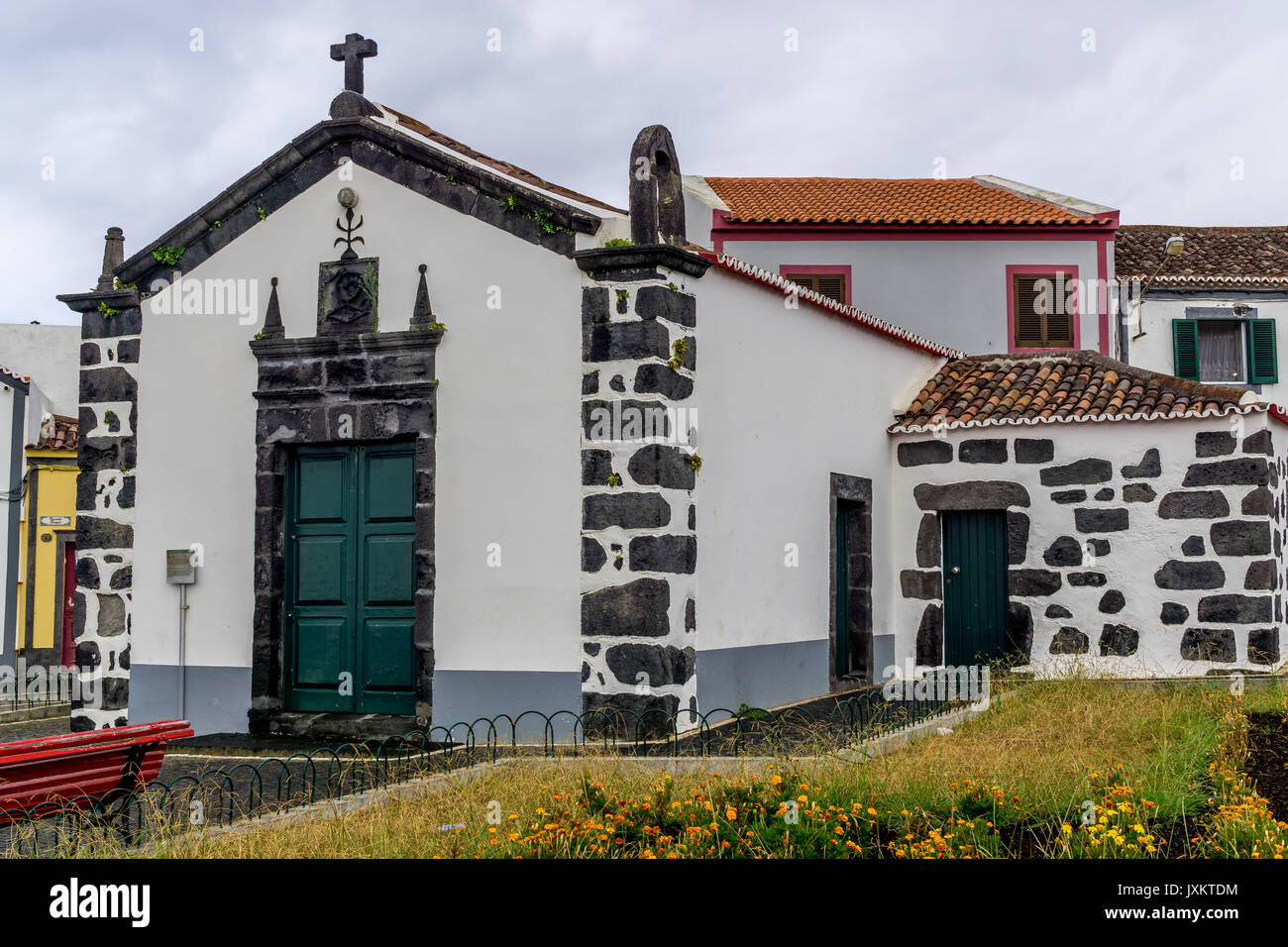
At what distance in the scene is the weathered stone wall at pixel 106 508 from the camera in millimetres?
10234

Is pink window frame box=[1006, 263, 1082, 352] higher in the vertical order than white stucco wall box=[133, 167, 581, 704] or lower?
higher

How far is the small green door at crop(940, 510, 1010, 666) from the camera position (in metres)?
12.5

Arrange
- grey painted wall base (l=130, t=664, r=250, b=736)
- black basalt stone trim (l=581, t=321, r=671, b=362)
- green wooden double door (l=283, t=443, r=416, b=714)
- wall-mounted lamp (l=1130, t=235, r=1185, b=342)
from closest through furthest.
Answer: black basalt stone trim (l=581, t=321, r=671, b=362)
green wooden double door (l=283, t=443, r=416, b=714)
grey painted wall base (l=130, t=664, r=250, b=736)
wall-mounted lamp (l=1130, t=235, r=1185, b=342)

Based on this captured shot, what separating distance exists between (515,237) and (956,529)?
5931 mm

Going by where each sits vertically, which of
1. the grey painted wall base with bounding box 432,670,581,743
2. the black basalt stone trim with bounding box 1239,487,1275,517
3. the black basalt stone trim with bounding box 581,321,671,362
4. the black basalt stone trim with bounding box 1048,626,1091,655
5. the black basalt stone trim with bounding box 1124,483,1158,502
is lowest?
the grey painted wall base with bounding box 432,670,581,743

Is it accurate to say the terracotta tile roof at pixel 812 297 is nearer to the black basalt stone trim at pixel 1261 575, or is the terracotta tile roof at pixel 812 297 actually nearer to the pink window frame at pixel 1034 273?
the pink window frame at pixel 1034 273

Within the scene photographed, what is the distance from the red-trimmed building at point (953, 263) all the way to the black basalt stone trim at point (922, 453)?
5.26 metres

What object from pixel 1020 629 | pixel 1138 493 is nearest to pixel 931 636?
pixel 1020 629

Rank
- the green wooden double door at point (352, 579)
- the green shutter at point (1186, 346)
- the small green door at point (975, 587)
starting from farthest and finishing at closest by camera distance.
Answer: the green shutter at point (1186, 346)
the small green door at point (975, 587)
the green wooden double door at point (352, 579)

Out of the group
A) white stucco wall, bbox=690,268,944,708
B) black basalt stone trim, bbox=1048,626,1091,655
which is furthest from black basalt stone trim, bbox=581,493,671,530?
black basalt stone trim, bbox=1048,626,1091,655

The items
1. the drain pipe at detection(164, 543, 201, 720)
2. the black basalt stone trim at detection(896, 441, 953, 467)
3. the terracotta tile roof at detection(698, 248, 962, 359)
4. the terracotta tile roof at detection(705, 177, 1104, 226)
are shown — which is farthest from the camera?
the terracotta tile roof at detection(705, 177, 1104, 226)

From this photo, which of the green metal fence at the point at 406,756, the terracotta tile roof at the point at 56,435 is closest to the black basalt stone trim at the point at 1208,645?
the green metal fence at the point at 406,756

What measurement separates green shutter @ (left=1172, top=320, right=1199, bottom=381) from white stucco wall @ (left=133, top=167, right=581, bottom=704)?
580 inches

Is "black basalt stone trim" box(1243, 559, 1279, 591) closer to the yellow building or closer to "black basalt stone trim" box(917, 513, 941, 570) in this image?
"black basalt stone trim" box(917, 513, 941, 570)
